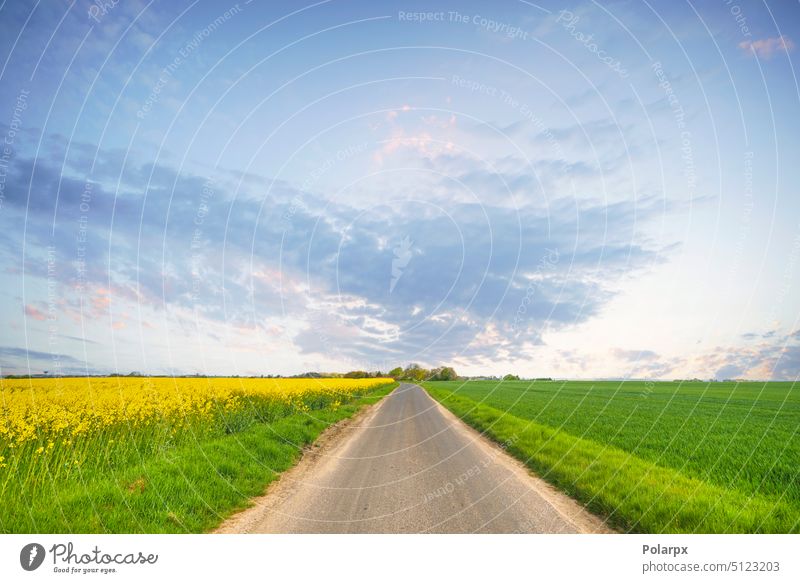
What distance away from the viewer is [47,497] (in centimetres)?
729

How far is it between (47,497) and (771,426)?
97.7 feet

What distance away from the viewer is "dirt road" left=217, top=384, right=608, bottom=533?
7188 mm

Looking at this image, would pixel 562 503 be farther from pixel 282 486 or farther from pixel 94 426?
pixel 94 426

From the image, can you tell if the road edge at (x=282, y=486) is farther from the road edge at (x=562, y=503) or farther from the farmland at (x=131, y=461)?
the road edge at (x=562, y=503)

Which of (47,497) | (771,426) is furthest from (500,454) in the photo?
(771,426)
